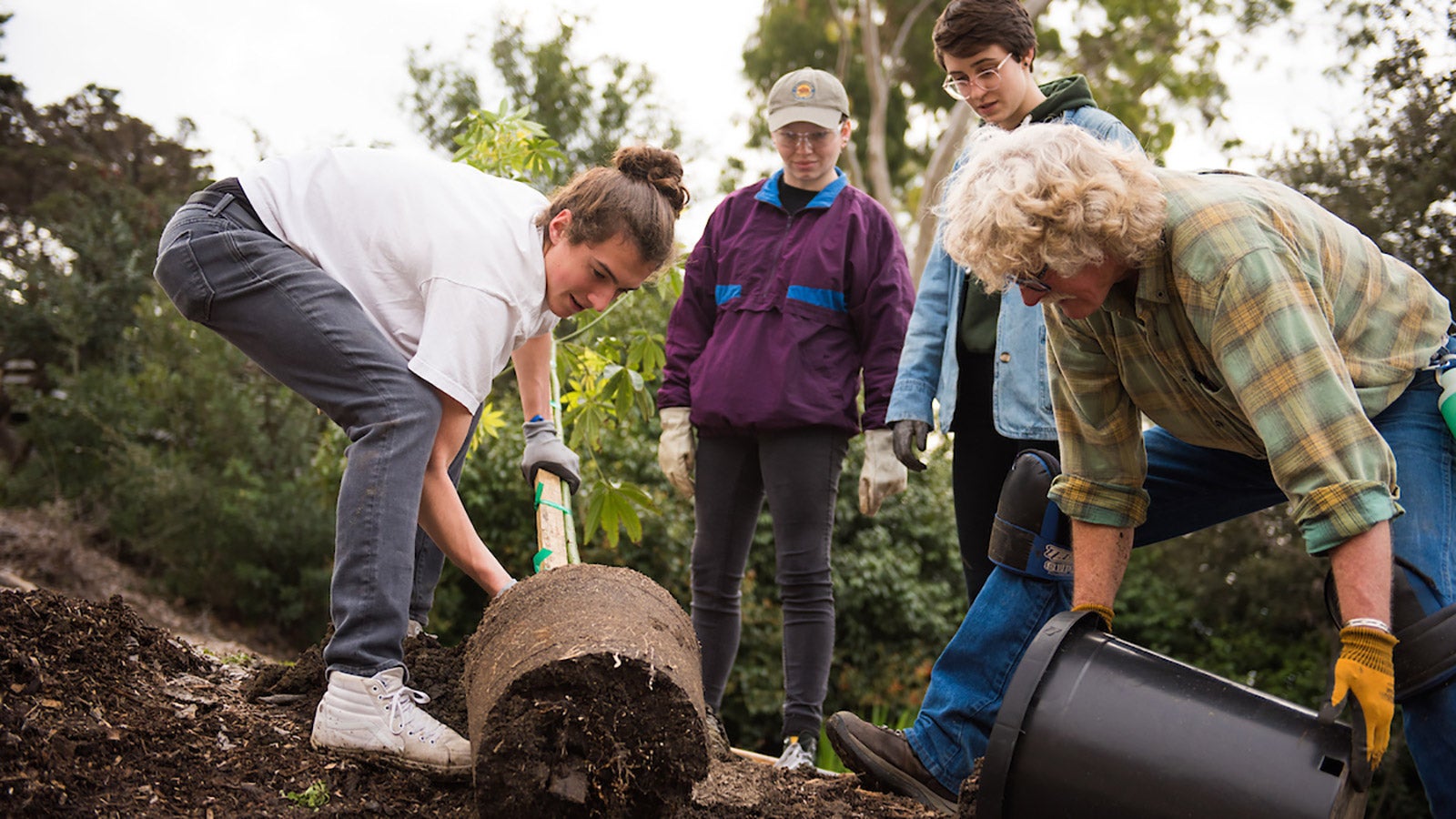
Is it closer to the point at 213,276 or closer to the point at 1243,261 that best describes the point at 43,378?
the point at 213,276

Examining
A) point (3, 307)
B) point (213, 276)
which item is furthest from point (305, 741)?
point (3, 307)

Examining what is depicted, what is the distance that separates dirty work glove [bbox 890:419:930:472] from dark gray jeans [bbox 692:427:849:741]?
25cm

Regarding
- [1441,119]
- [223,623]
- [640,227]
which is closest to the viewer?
[640,227]

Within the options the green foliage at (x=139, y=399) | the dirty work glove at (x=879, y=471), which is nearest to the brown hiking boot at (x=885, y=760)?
the dirty work glove at (x=879, y=471)

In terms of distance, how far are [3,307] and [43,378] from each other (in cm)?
73

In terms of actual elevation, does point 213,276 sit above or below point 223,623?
above

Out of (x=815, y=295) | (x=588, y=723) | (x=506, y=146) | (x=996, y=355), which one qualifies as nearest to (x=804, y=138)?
(x=815, y=295)

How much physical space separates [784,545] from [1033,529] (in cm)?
84

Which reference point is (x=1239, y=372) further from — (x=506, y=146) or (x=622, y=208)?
(x=506, y=146)

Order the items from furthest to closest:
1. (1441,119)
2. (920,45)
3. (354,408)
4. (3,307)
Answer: (920,45)
(3,307)
(1441,119)
(354,408)

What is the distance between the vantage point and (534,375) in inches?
114

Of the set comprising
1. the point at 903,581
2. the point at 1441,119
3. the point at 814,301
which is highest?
the point at 1441,119

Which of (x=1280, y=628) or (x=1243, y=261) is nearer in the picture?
(x=1243, y=261)

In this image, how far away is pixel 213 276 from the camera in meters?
2.15
